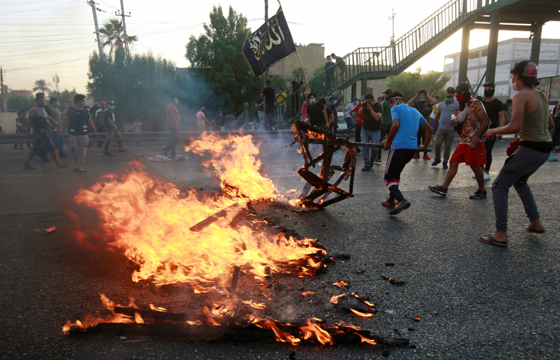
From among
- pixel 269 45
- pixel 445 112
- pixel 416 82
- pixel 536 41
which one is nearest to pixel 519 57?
pixel 416 82

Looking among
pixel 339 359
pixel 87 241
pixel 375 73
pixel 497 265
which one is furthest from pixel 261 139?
pixel 339 359

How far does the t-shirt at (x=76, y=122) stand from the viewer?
30.1 feet

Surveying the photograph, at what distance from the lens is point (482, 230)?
4.42 metres

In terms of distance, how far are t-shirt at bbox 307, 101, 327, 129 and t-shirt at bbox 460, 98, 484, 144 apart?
214 inches

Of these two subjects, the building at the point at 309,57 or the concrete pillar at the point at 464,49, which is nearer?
the concrete pillar at the point at 464,49

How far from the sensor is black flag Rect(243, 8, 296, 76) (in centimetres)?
880

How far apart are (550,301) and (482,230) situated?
1779 mm

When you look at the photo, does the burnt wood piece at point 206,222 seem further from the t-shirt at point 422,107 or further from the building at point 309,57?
the building at point 309,57

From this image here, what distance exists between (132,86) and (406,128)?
104 feet

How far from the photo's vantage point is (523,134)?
3.91 m

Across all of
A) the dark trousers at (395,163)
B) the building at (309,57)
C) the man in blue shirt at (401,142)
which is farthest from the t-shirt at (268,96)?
the building at (309,57)

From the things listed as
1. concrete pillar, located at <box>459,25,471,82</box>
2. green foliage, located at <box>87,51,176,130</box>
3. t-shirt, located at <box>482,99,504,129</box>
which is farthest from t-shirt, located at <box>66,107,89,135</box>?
green foliage, located at <box>87,51,176,130</box>

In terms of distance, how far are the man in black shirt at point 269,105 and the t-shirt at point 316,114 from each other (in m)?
4.14

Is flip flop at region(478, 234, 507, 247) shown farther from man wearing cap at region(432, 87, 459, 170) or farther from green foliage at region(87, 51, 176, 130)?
green foliage at region(87, 51, 176, 130)
